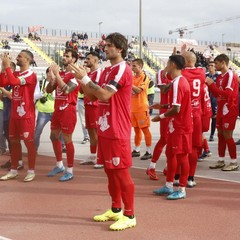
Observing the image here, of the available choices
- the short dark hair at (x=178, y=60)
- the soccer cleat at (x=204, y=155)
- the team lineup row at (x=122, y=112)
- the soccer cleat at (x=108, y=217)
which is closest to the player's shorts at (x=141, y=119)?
the team lineup row at (x=122, y=112)

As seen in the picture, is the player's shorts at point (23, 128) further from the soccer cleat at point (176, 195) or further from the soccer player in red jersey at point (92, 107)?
the soccer cleat at point (176, 195)

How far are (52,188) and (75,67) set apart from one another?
A: 2.60 metres

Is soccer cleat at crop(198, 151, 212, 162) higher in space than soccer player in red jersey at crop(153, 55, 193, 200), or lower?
Answer: lower

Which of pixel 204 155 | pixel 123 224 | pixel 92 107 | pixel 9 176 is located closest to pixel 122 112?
pixel 123 224

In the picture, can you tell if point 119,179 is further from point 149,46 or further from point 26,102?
point 149,46

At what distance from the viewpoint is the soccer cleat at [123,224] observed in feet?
14.3

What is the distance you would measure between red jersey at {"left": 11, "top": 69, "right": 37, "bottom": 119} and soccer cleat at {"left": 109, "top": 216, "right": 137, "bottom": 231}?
2.62 meters

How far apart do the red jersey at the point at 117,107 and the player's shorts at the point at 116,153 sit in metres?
0.05

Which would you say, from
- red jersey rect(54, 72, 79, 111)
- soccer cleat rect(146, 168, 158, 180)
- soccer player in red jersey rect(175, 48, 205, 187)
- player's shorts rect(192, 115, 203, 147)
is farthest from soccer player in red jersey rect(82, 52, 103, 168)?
player's shorts rect(192, 115, 203, 147)

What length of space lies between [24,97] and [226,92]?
9.89 ft

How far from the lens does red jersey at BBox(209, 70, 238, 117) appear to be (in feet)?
22.1

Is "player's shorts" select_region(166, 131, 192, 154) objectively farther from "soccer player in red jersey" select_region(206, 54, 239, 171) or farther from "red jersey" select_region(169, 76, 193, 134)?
"soccer player in red jersey" select_region(206, 54, 239, 171)

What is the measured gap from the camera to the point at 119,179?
14.6 feet

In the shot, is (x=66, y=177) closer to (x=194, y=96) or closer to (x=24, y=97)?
(x=24, y=97)
